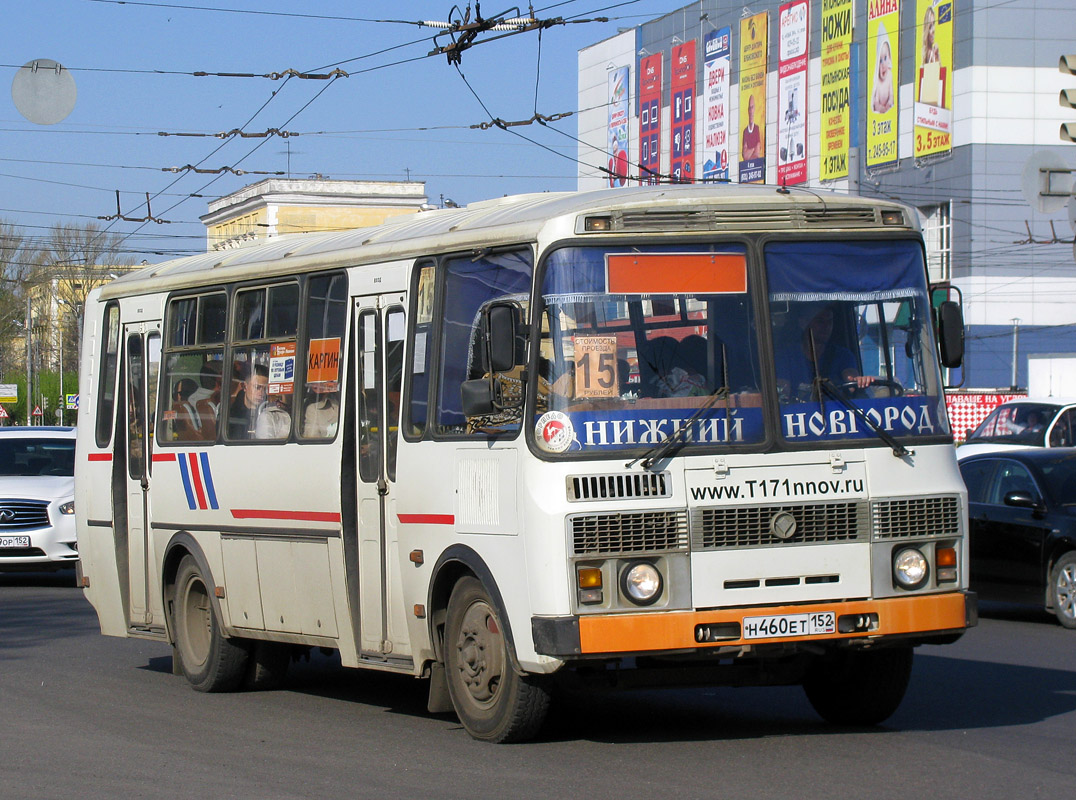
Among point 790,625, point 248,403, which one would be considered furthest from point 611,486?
point 248,403

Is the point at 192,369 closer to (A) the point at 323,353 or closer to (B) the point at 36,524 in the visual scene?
(A) the point at 323,353

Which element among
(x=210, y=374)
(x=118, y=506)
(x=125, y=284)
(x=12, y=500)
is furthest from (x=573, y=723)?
(x=12, y=500)

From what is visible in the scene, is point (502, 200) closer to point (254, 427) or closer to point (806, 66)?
point (254, 427)

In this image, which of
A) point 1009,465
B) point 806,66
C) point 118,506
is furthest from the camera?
point 806,66

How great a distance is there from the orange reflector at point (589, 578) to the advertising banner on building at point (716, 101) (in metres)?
64.7

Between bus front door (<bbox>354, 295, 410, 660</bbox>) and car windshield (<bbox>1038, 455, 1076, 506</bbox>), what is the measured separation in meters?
7.76

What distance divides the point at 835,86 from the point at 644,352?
59102 mm

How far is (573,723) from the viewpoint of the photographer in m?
9.38

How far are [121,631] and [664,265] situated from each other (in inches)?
255

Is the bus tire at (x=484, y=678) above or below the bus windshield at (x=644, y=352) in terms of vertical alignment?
below

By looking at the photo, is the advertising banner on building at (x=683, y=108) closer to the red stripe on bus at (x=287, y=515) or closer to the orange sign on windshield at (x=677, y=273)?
the red stripe on bus at (x=287, y=515)

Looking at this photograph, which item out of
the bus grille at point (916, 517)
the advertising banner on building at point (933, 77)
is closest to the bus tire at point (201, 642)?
the bus grille at point (916, 517)

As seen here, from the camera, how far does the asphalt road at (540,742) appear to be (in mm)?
7473

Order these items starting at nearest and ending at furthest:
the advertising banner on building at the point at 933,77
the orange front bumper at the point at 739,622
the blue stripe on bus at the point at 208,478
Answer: the orange front bumper at the point at 739,622, the blue stripe on bus at the point at 208,478, the advertising banner on building at the point at 933,77
